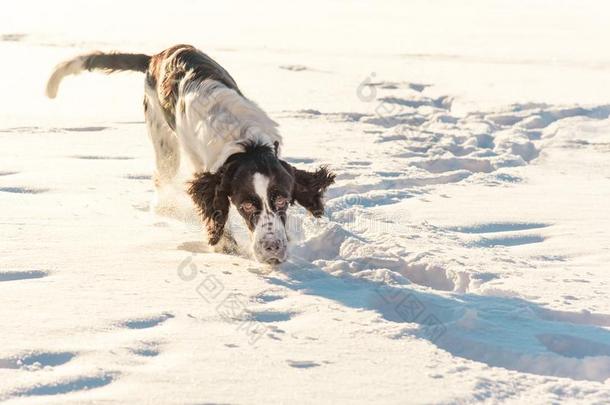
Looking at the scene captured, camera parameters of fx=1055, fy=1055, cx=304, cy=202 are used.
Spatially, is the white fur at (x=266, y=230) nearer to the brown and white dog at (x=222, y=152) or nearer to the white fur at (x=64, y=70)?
the brown and white dog at (x=222, y=152)

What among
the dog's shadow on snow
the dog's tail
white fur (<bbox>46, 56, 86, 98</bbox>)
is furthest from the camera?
white fur (<bbox>46, 56, 86, 98</bbox>)

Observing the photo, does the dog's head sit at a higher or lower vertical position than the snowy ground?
higher

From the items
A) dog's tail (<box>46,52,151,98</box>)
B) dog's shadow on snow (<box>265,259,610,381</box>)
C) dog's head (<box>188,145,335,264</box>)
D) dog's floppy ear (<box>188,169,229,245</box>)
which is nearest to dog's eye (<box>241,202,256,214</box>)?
dog's head (<box>188,145,335,264</box>)

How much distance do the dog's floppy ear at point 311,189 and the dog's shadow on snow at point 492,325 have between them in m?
0.83

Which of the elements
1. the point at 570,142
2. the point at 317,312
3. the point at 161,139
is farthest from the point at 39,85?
the point at 317,312

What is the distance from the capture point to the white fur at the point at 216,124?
5.03m

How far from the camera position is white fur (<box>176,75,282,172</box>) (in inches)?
198

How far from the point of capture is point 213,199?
193 inches

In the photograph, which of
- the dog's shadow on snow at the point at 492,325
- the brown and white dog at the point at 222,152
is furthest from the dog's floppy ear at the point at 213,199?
the dog's shadow on snow at the point at 492,325

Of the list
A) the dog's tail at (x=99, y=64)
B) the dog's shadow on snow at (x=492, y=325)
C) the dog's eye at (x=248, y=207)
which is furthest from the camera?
the dog's tail at (x=99, y=64)

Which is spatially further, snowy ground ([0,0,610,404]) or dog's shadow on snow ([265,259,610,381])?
dog's shadow on snow ([265,259,610,381])

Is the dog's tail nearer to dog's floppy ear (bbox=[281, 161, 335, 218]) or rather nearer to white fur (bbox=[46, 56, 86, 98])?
white fur (bbox=[46, 56, 86, 98])

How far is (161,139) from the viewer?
6227 millimetres

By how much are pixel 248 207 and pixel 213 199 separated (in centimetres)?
32
